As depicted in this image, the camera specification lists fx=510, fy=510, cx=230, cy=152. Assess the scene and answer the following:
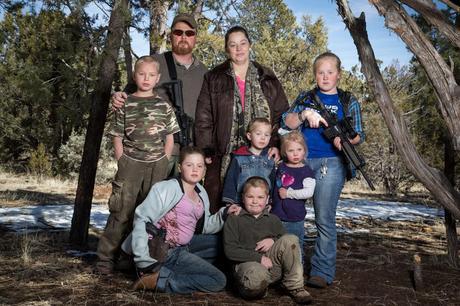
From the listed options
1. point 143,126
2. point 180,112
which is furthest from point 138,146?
point 180,112

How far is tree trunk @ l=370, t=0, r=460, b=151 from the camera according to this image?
173 inches

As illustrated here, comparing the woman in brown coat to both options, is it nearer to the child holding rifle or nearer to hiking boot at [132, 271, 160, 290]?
the child holding rifle

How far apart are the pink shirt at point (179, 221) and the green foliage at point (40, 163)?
39.5 ft

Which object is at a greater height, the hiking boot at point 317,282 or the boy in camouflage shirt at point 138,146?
the boy in camouflage shirt at point 138,146

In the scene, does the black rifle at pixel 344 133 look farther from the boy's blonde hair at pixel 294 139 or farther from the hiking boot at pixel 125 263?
the hiking boot at pixel 125 263

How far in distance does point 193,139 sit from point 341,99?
1483 mm

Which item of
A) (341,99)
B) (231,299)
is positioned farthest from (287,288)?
Answer: (341,99)

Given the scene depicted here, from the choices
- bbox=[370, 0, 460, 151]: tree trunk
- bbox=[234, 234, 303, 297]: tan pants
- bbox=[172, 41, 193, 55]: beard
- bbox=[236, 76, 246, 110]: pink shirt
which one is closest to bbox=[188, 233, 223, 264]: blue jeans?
bbox=[234, 234, 303, 297]: tan pants

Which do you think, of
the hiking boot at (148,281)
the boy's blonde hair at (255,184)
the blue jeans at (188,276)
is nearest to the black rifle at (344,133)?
the boy's blonde hair at (255,184)

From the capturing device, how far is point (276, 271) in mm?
3977

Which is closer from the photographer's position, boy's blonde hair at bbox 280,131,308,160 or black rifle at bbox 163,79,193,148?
boy's blonde hair at bbox 280,131,308,160

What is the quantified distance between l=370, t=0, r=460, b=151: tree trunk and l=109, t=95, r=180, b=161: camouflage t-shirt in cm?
211

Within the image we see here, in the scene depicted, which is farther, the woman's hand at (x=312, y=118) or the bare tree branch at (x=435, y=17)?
the bare tree branch at (x=435, y=17)

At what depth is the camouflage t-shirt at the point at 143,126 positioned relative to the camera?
450 centimetres
